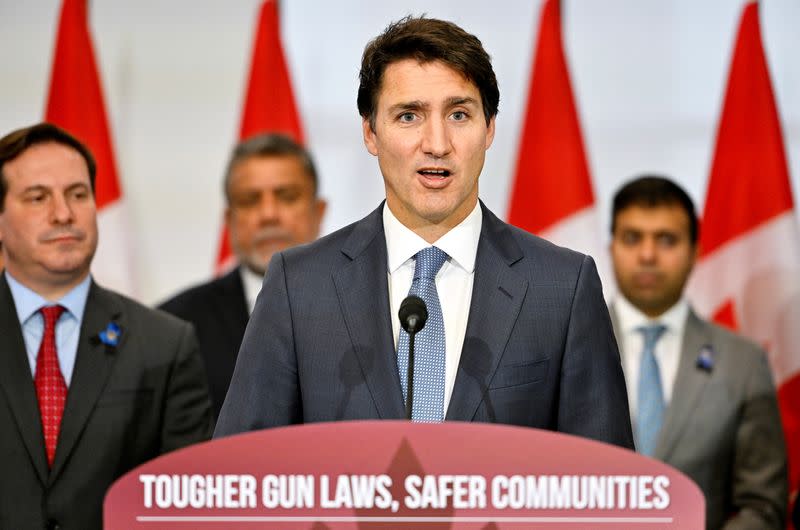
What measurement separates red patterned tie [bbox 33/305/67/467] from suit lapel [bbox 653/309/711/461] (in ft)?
6.02

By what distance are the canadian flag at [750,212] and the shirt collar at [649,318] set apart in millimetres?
795

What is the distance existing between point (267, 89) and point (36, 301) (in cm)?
206

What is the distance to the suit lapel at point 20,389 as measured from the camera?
263 centimetres

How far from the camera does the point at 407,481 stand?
145cm

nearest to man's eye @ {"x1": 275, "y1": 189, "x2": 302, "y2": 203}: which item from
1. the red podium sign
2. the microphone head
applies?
the microphone head

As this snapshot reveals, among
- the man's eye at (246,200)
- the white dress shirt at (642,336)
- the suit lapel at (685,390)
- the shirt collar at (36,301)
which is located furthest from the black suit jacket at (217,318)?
the suit lapel at (685,390)

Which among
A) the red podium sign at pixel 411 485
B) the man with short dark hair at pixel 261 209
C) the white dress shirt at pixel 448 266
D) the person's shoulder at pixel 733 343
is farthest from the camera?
the man with short dark hair at pixel 261 209

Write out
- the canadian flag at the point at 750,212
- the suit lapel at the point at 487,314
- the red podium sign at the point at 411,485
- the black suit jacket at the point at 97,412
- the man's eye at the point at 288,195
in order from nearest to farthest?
the red podium sign at the point at 411,485, the suit lapel at the point at 487,314, the black suit jacket at the point at 97,412, the man's eye at the point at 288,195, the canadian flag at the point at 750,212

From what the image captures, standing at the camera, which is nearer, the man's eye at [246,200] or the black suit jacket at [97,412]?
the black suit jacket at [97,412]

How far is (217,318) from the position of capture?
12.5ft

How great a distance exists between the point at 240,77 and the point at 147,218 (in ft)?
2.37

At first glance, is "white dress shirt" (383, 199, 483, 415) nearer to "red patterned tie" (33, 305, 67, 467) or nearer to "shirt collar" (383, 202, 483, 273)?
"shirt collar" (383, 202, 483, 273)

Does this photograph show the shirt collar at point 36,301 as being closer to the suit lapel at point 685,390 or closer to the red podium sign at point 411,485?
the red podium sign at point 411,485

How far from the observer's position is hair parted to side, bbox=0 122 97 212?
2.86 meters
